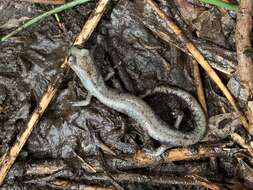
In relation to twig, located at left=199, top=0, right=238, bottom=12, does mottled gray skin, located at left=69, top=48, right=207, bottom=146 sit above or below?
below

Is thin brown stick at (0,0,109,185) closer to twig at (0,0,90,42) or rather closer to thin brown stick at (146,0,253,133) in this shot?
twig at (0,0,90,42)

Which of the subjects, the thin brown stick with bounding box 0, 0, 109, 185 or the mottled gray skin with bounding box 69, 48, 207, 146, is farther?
the mottled gray skin with bounding box 69, 48, 207, 146

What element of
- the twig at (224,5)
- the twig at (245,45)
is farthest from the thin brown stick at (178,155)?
the twig at (224,5)

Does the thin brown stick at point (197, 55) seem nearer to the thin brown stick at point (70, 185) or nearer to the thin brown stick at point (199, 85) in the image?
the thin brown stick at point (199, 85)

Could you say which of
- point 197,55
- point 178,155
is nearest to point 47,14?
point 197,55

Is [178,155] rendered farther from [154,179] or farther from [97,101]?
[97,101]

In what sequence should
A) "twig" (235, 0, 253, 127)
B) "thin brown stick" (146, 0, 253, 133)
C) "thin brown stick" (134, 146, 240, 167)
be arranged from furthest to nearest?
"thin brown stick" (134, 146, 240, 167)
"thin brown stick" (146, 0, 253, 133)
"twig" (235, 0, 253, 127)

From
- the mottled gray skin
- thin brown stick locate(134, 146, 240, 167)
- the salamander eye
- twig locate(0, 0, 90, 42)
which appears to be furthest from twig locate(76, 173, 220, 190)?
twig locate(0, 0, 90, 42)
